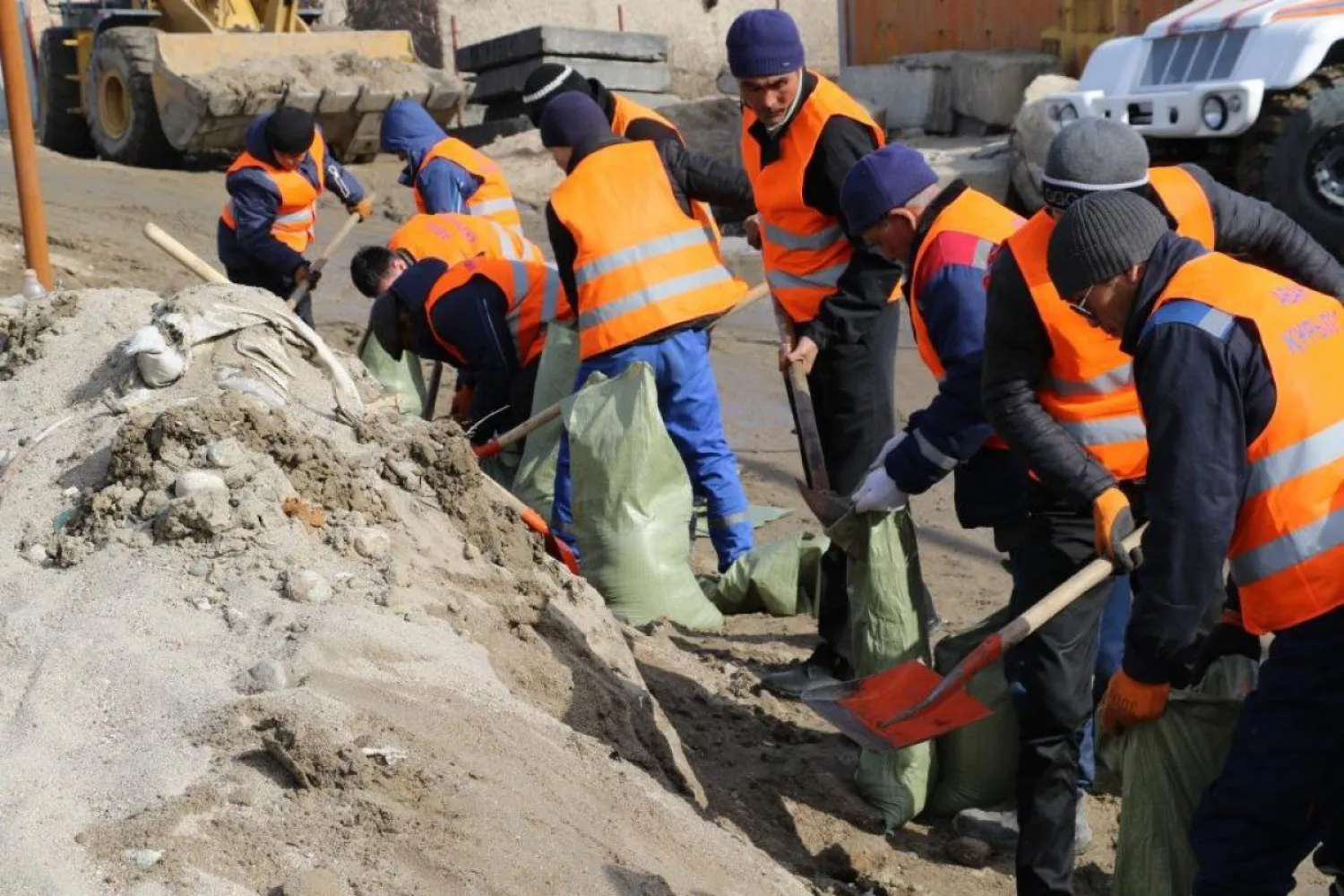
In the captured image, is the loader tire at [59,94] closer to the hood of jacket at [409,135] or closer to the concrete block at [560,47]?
the concrete block at [560,47]

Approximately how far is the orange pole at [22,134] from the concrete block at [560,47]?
996cm

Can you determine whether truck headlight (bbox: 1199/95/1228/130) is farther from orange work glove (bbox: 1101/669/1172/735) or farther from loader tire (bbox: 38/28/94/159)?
loader tire (bbox: 38/28/94/159)

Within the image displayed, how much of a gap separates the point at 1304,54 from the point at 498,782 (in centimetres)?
788

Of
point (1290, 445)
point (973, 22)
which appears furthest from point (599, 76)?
point (1290, 445)

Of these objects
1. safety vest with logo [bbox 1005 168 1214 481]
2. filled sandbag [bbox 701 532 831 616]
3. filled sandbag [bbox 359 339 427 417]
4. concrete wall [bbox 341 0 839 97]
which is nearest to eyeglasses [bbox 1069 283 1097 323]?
safety vest with logo [bbox 1005 168 1214 481]

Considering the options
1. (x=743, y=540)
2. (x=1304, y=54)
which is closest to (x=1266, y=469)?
(x=743, y=540)

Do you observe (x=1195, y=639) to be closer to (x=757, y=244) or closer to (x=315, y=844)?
(x=315, y=844)

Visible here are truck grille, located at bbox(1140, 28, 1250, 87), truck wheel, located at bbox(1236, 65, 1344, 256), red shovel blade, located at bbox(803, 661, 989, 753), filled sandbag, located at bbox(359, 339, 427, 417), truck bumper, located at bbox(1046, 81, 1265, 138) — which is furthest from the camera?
truck grille, located at bbox(1140, 28, 1250, 87)

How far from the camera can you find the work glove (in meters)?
3.18

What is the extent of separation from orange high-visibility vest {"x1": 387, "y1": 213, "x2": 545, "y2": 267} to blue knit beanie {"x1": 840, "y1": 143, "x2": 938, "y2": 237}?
93.8 inches

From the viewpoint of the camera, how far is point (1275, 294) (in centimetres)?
262

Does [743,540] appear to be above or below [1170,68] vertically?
below

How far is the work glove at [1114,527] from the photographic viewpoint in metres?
3.18

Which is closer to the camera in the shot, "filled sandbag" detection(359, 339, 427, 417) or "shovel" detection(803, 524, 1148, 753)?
"shovel" detection(803, 524, 1148, 753)
